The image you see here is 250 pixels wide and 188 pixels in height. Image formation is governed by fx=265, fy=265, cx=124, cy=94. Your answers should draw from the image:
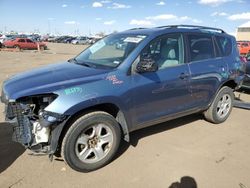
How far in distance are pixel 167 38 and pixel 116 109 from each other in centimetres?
156

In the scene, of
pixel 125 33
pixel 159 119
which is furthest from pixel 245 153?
pixel 125 33

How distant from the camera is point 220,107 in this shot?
5.61 meters

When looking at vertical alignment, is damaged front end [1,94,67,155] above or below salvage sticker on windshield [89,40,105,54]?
below

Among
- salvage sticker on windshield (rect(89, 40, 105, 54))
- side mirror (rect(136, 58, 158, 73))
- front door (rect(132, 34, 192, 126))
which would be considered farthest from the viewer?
salvage sticker on windshield (rect(89, 40, 105, 54))

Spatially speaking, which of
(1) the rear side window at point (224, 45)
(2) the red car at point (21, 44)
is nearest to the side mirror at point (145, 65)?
(1) the rear side window at point (224, 45)

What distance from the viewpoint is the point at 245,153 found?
437 centimetres

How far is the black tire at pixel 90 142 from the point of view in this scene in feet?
11.1

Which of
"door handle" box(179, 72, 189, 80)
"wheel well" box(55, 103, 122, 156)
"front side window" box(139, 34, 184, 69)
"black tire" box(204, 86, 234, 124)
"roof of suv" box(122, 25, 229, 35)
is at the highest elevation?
"roof of suv" box(122, 25, 229, 35)

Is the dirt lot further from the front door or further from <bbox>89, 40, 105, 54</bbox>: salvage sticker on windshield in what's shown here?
<bbox>89, 40, 105, 54</bbox>: salvage sticker on windshield

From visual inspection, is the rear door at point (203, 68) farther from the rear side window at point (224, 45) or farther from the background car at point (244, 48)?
the background car at point (244, 48)

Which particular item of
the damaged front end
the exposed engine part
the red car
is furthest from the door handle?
the red car

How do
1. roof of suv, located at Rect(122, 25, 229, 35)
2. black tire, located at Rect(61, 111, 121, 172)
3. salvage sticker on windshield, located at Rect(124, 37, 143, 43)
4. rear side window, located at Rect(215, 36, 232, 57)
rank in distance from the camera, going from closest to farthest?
1. black tire, located at Rect(61, 111, 121, 172)
2. salvage sticker on windshield, located at Rect(124, 37, 143, 43)
3. roof of suv, located at Rect(122, 25, 229, 35)
4. rear side window, located at Rect(215, 36, 232, 57)

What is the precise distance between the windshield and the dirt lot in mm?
1455

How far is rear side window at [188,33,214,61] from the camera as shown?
473 cm
